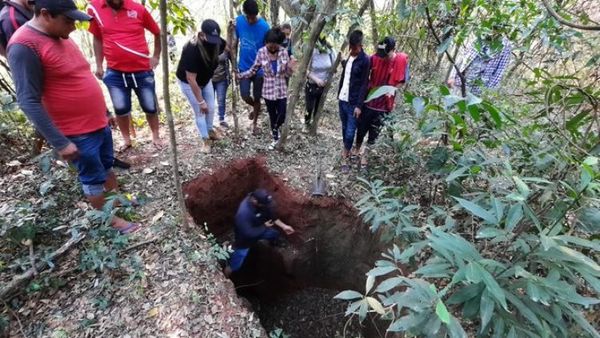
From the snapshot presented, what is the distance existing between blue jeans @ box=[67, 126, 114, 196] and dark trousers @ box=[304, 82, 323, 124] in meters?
2.93

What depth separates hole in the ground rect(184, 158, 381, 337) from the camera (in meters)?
4.19

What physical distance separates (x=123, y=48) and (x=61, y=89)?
3.98ft

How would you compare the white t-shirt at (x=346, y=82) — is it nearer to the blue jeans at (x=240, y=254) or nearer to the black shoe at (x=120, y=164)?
the blue jeans at (x=240, y=254)

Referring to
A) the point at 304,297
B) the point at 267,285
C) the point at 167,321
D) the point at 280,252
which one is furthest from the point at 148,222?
the point at 304,297

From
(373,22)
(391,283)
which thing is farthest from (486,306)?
(373,22)

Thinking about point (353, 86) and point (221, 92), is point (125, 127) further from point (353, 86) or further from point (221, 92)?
point (353, 86)

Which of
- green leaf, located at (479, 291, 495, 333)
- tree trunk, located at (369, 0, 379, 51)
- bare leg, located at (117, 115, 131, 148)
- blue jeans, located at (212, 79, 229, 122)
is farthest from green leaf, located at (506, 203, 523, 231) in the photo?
tree trunk, located at (369, 0, 379, 51)

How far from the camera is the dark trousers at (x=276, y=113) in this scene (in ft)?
14.7

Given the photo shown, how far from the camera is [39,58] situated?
2164 millimetres

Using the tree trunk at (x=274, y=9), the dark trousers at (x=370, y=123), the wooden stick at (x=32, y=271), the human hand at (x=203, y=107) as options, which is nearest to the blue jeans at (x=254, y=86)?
the human hand at (x=203, y=107)

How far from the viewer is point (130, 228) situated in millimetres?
2990

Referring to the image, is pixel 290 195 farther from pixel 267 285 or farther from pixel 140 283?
pixel 140 283

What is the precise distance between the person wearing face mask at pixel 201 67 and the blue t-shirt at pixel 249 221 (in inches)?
45.2

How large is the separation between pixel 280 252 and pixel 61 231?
9.00 feet
